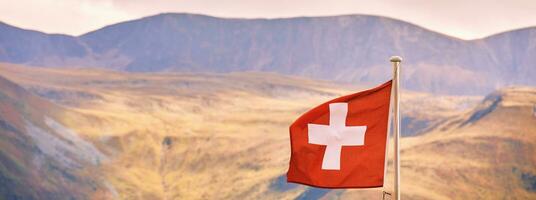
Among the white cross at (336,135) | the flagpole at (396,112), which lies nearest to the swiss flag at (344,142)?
the white cross at (336,135)

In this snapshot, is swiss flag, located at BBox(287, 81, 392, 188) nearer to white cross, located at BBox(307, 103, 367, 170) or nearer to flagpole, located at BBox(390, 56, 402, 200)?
white cross, located at BBox(307, 103, 367, 170)

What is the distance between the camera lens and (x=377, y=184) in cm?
2917

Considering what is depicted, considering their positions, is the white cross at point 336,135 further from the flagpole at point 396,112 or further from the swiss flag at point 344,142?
the flagpole at point 396,112

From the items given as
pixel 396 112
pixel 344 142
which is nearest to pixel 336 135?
pixel 344 142

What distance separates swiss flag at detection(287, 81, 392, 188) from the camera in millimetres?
29438

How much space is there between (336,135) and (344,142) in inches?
12.0

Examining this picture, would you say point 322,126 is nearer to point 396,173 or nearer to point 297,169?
point 297,169

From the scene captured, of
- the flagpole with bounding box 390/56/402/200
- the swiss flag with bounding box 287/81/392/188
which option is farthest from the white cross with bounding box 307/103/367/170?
the flagpole with bounding box 390/56/402/200

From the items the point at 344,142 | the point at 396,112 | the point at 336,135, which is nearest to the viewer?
the point at 396,112

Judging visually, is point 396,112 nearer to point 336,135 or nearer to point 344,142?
point 344,142

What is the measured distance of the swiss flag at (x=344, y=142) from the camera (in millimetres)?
29438

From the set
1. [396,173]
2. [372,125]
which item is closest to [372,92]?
[372,125]

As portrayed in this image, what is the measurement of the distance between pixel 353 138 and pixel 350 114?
0.60m

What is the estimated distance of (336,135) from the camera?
98.9 ft
